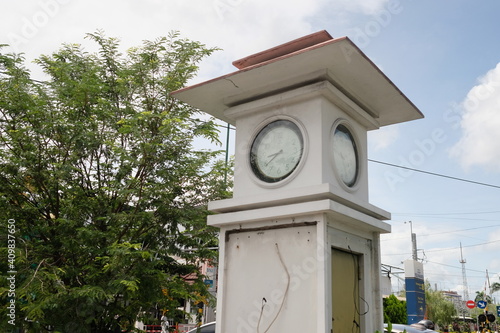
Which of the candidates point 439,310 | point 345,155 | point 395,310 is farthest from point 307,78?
point 439,310

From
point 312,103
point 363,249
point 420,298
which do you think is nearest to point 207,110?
point 312,103

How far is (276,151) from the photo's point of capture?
234 inches

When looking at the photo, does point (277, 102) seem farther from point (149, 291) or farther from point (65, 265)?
point (65, 265)

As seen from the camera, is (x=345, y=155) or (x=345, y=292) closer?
(x=345, y=292)

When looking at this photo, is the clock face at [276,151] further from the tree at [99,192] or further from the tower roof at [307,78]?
the tree at [99,192]

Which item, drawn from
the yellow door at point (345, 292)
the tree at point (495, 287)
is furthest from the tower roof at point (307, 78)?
the tree at point (495, 287)

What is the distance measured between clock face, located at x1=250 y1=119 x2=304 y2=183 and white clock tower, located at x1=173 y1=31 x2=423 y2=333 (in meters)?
0.01

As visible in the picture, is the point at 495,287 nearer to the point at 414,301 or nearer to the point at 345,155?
the point at 414,301

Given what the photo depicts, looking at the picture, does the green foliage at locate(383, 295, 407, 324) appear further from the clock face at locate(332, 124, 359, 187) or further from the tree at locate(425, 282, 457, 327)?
the clock face at locate(332, 124, 359, 187)

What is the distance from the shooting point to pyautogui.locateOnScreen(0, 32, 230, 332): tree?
7.00 meters

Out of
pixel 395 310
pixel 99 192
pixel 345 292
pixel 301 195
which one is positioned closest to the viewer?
pixel 301 195

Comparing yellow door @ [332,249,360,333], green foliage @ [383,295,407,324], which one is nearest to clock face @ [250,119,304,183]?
yellow door @ [332,249,360,333]

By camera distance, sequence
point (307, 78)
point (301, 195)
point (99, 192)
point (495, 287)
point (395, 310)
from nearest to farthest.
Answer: point (301, 195)
point (307, 78)
point (99, 192)
point (395, 310)
point (495, 287)

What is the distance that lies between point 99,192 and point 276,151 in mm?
3510
